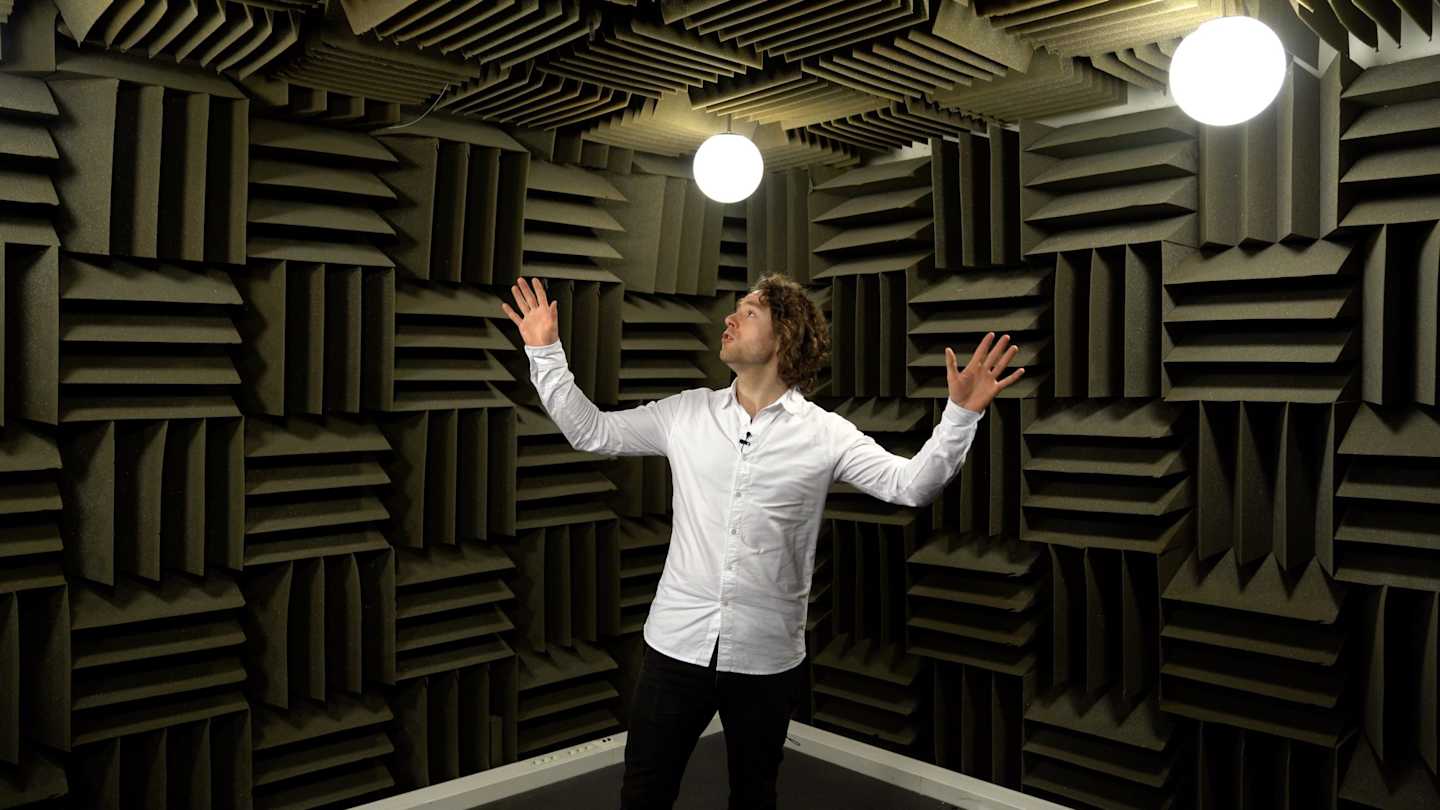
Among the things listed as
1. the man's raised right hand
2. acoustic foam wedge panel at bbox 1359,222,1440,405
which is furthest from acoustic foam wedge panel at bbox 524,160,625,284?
acoustic foam wedge panel at bbox 1359,222,1440,405

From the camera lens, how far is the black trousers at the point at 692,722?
2232 millimetres

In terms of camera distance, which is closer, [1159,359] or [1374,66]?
[1374,66]

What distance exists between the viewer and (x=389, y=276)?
324 centimetres

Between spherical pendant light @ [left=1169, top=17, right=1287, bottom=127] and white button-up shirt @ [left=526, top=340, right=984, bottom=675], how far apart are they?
0.97 meters

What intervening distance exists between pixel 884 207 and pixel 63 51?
8.36ft

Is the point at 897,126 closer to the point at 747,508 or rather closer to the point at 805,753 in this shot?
the point at 747,508

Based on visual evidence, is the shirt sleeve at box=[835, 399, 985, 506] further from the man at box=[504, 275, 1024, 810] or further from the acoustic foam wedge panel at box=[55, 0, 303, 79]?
the acoustic foam wedge panel at box=[55, 0, 303, 79]

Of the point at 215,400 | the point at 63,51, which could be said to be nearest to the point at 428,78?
the point at 63,51

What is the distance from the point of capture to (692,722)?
226cm

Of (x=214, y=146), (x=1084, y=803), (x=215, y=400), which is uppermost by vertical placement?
(x=214, y=146)

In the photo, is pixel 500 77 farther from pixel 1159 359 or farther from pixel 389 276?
pixel 1159 359

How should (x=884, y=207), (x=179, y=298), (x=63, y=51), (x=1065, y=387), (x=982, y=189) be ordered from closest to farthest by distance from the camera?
1. (x=63, y=51)
2. (x=179, y=298)
3. (x=1065, y=387)
4. (x=982, y=189)
5. (x=884, y=207)

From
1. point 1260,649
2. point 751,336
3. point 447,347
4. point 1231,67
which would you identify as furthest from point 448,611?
point 1231,67

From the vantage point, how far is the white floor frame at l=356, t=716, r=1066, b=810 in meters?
2.80
